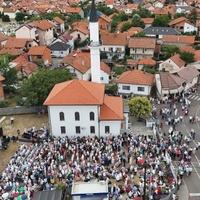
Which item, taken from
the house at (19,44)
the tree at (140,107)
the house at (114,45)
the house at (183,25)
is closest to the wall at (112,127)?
the tree at (140,107)

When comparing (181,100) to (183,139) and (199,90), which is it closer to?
(199,90)

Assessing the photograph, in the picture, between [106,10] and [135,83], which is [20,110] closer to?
[135,83]

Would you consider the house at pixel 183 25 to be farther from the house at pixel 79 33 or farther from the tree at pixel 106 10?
the tree at pixel 106 10

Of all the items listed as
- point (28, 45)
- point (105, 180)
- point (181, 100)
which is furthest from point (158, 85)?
point (28, 45)

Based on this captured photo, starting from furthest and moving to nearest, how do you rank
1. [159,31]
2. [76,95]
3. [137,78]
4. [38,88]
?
[159,31] → [137,78] → [38,88] → [76,95]

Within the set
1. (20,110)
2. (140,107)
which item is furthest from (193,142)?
(20,110)

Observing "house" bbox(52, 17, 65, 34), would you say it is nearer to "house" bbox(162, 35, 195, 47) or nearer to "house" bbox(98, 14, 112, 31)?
"house" bbox(98, 14, 112, 31)
